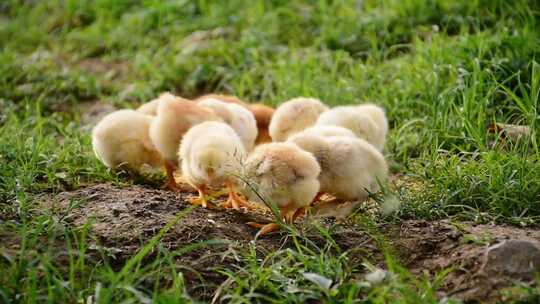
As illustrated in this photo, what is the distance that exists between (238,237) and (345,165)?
0.75 metres

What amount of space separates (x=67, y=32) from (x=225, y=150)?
200 inches

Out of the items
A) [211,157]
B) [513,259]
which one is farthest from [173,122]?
[513,259]

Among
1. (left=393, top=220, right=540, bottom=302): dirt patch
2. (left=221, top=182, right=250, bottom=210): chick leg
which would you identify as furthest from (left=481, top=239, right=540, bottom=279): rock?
(left=221, top=182, right=250, bottom=210): chick leg

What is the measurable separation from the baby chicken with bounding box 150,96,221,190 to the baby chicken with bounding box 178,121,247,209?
0.15m

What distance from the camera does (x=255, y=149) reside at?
170 inches

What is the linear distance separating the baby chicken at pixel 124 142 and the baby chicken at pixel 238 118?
428mm

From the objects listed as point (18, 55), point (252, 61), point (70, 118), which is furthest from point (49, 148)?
point (18, 55)

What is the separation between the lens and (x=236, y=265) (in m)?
3.56

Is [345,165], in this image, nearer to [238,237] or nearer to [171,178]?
[238,237]

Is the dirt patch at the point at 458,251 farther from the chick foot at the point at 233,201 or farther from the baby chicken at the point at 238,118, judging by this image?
the baby chicken at the point at 238,118

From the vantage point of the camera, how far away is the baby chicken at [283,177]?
3.98m

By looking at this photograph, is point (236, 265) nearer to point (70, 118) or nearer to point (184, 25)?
point (70, 118)

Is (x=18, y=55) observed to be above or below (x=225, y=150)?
below

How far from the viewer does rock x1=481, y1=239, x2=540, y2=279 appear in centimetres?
327
